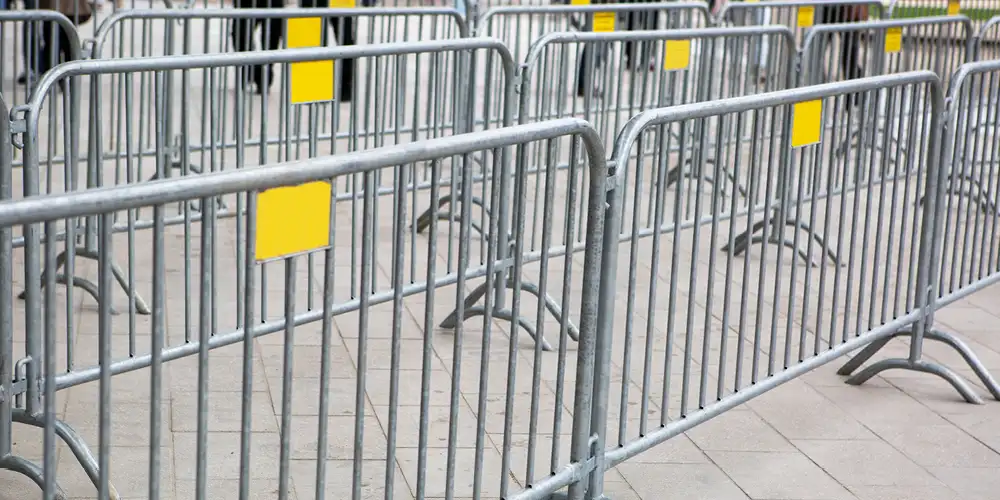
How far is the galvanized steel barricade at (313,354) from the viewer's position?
106 inches

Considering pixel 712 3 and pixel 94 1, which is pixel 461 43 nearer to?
pixel 94 1

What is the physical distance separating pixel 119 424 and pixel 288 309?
80.8 inches

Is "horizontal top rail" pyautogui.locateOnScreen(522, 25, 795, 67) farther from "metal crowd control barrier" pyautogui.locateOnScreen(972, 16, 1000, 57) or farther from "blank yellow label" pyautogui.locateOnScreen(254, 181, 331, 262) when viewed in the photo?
"blank yellow label" pyautogui.locateOnScreen(254, 181, 331, 262)

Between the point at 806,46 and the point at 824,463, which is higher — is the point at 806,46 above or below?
above

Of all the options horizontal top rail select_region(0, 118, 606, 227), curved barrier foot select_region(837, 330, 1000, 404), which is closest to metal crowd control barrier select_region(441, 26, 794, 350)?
curved barrier foot select_region(837, 330, 1000, 404)

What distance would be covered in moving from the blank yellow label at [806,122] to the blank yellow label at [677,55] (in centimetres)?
264

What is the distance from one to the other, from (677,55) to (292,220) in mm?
4650

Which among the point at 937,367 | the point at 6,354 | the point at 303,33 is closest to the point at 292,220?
the point at 6,354

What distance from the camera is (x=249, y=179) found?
269cm

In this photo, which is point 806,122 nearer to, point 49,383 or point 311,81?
point 311,81

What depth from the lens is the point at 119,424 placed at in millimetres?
4727

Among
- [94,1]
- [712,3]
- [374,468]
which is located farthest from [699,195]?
[712,3]

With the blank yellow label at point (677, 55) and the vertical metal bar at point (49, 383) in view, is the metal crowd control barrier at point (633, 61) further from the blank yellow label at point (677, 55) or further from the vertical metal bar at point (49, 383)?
the vertical metal bar at point (49, 383)

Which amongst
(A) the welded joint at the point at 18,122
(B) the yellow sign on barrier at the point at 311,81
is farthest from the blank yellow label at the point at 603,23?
(A) the welded joint at the point at 18,122
